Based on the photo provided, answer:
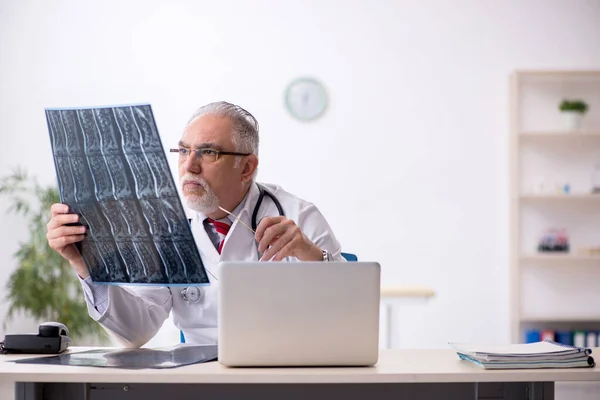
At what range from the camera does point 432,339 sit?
5.01 m

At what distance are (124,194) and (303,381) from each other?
20.6 inches

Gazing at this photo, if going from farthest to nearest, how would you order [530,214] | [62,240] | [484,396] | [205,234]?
[530,214]
[205,234]
[62,240]
[484,396]

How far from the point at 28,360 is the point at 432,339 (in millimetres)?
3762

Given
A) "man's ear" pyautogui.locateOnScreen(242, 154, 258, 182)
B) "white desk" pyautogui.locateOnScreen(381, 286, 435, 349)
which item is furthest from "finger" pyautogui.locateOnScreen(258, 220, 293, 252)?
"white desk" pyautogui.locateOnScreen(381, 286, 435, 349)

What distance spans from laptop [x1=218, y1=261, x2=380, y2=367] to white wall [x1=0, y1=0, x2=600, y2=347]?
361cm

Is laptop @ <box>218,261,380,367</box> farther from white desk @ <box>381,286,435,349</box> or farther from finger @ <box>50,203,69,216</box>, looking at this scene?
white desk @ <box>381,286,435,349</box>

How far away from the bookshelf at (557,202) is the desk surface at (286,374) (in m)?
3.60

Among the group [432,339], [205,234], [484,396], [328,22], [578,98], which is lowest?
[432,339]

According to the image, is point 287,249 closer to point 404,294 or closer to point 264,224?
point 264,224

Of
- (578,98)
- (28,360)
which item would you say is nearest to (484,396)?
(28,360)

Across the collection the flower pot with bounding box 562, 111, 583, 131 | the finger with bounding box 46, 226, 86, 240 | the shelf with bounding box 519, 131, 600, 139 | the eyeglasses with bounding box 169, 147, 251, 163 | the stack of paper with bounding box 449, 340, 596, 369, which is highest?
the flower pot with bounding box 562, 111, 583, 131

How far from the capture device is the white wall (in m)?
5.02

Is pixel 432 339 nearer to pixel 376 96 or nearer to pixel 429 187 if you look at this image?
pixel 429 187

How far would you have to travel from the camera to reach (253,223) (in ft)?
7.07
